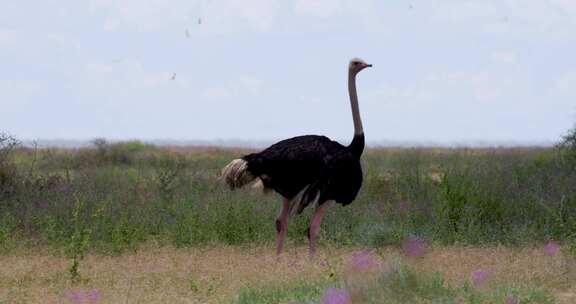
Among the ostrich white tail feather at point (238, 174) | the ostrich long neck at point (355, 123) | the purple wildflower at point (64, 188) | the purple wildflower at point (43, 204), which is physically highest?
the ostrich long neck at point (355, 123)

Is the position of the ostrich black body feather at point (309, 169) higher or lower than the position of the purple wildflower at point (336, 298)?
higher

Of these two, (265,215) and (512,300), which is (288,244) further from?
(512,300)

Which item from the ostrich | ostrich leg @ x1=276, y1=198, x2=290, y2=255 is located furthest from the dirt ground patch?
the ostrich

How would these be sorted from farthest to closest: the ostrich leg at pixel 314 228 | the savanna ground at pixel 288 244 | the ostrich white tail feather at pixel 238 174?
the ostrich leg at pixel 314 228 → the ostrich white tail feather at pixel 238 174 → the savanna ground at pixel 288 244

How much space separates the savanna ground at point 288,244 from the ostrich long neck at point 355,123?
0.96 m

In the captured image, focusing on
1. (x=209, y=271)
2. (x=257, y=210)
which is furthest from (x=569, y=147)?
(x=209, y=271)

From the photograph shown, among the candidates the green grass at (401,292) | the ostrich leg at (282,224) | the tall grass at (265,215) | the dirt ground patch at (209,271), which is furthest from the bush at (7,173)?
the green grass at (401,292)

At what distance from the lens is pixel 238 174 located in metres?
8.99

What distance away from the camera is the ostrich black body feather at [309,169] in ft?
29.5

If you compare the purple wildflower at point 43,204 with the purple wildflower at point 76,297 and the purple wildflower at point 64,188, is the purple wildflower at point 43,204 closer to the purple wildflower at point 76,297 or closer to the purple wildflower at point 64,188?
the purple wildflower at point 64,188

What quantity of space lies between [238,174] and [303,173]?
559 mm

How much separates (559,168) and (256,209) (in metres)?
4.71

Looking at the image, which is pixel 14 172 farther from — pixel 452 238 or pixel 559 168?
pixel 559 168

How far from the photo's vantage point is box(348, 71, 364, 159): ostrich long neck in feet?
30.6
